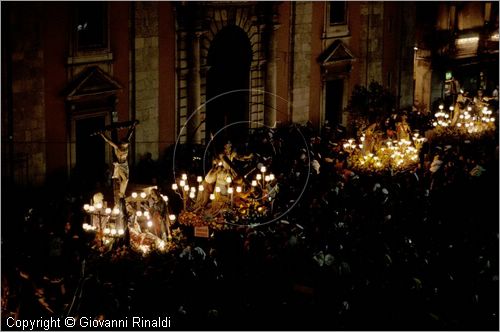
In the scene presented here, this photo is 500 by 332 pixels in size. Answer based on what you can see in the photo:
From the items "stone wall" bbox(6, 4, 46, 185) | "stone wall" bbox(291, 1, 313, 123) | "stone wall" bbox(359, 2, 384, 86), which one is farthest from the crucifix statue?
"stone wall" bbox(359, 2, 384, 86)

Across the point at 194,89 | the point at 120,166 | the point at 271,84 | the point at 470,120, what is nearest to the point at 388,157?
the point at 470,120

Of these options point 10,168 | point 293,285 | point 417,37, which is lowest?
point 293,285

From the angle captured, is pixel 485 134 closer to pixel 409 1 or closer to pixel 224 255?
pixel 409 1

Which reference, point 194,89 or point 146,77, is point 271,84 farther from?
point 146,77

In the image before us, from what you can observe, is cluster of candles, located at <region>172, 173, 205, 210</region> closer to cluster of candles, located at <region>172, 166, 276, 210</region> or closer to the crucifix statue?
cluster of candles, located at <region>172, 166, 276, 210</region>

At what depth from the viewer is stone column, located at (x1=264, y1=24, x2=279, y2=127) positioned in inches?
1137

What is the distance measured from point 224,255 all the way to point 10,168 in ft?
21.1

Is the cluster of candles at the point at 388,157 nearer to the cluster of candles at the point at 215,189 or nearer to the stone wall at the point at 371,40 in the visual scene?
the cluster of candles at the point at 215,189

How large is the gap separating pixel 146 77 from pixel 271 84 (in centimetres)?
490

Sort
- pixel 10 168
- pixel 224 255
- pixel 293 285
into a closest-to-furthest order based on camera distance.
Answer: pixel 293 285, pixel 224 255, pixel 10 168

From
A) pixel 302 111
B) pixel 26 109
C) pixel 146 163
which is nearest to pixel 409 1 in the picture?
pixel 302 111

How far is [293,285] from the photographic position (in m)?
16.8

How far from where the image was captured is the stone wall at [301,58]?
2956 centimetres

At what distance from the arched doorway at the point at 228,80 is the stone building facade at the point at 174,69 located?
4 centimetres
